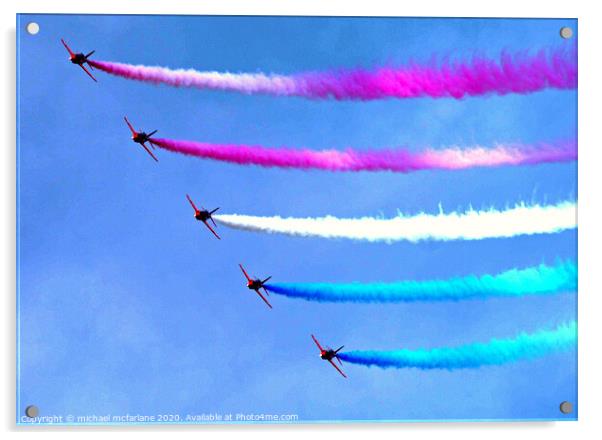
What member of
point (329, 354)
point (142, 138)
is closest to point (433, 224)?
→ point (329, 354)

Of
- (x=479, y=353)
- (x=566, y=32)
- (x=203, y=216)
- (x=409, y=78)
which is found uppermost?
(x=566, y=32)

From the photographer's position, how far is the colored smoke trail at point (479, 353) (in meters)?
3.70

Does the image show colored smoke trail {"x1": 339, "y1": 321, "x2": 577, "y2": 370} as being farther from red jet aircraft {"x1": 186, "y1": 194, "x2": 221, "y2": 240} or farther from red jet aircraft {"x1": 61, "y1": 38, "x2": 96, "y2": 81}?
red jet aircraft {"x1": 61, "y1": 38, "x2": 96, "y2": 81}

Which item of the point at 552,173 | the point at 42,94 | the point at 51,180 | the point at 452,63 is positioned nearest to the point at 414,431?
the point at 552,173

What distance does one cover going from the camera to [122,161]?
12.2ft

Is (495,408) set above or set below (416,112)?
below

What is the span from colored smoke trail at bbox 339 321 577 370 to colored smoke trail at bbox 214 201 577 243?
0.43 metres

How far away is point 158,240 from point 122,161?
35 centimetres

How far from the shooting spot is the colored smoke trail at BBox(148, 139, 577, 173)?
12.2 ft

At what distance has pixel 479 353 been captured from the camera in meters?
3.72

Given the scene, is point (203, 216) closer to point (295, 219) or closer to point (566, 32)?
point (295, 219)
